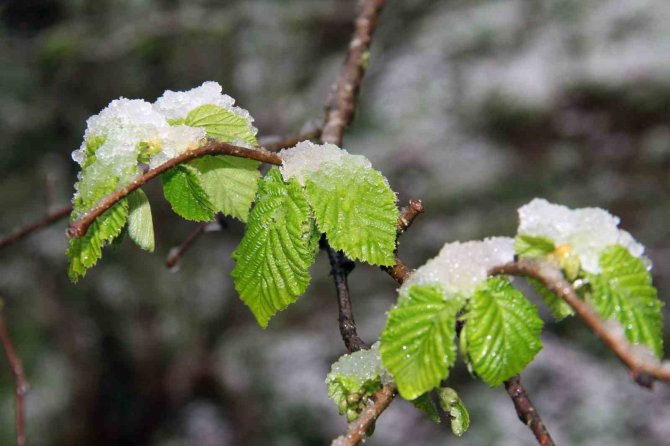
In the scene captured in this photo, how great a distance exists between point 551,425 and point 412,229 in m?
1.50

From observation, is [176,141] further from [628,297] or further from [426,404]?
[628,297]

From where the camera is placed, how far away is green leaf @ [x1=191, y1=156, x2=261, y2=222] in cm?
99

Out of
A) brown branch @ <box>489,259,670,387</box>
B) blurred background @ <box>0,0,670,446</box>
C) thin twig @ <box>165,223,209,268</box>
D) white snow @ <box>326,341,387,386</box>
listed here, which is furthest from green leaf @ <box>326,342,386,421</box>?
blurred background @ <box>0,0,670,446</box>

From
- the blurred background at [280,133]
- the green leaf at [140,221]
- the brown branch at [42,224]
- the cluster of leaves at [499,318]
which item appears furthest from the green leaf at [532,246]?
the blurred background at [280,133]

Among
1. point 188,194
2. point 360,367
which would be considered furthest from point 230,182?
point 360,367

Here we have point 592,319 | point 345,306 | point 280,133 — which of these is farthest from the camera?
point 280,133

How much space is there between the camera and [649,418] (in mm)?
3863

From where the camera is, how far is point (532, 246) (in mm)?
819

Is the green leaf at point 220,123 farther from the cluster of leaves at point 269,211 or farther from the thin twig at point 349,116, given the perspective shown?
the thin twig at point 349,116

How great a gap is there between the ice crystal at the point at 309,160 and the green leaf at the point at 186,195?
0.43 ft

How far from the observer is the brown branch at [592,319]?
0.68 m

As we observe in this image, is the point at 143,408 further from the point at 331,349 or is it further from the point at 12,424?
the point at 331,349

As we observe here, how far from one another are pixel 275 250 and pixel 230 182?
0.43 feet

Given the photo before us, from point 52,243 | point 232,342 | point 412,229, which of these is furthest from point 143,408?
point 412,229
